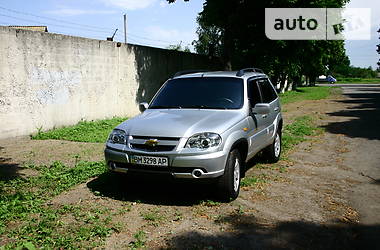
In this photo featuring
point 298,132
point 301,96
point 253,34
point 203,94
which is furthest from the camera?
point 301,96

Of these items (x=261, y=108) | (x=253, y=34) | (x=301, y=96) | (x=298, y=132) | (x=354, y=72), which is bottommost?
(x=298, y=132)

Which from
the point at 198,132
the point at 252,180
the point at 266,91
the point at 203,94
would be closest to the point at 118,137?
the point at 198,132

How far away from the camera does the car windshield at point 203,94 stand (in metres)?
5.53

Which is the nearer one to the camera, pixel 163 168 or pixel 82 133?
pixel 163 168

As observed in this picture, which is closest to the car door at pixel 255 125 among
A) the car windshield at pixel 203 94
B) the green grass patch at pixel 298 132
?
the car windshield at pixel 203 94

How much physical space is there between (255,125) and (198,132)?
1.49m

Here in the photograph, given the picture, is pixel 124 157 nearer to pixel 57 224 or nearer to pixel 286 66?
pixel 57 224

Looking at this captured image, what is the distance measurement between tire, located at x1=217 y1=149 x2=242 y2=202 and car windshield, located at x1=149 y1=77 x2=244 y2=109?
92cm

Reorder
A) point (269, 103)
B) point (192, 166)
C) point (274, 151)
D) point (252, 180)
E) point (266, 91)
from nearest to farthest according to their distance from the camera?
point (192, 166)
point (252, 180)
point (269, 103)
point (266, 91)
point (274, 151)

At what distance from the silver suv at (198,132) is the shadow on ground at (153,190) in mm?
133

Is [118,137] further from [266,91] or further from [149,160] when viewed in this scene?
[266,91]

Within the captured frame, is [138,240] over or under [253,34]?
under

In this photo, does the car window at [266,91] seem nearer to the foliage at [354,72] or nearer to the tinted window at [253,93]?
the tinted window at [253,93]

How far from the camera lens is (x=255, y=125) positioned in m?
5.72
